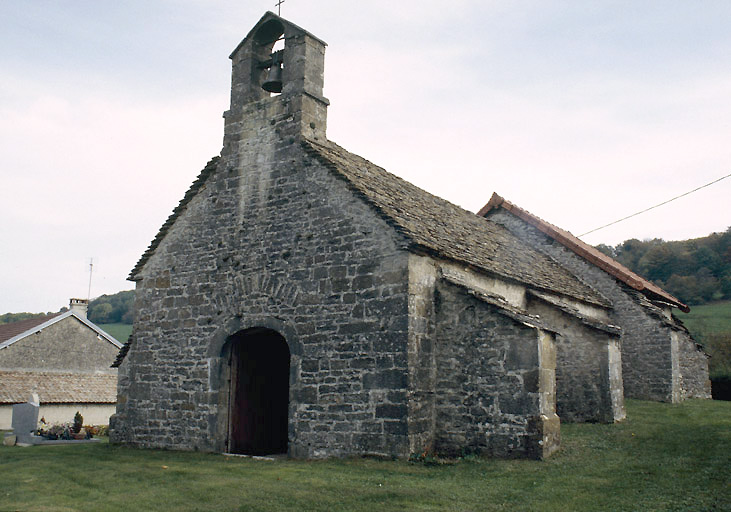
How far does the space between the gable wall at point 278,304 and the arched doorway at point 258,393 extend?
1.10 feet

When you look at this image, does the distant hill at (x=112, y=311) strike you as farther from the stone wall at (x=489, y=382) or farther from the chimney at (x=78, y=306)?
the stone wall at (x=489, y=382)

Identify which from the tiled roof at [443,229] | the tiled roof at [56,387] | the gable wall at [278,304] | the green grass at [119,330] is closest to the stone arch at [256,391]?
the gable wall at [278,304]

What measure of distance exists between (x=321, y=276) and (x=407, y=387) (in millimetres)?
2850

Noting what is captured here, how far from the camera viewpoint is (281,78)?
14.2m

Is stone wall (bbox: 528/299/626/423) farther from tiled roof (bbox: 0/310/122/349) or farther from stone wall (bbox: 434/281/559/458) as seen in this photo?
tiled roof (bbox: 0/310/122/349)

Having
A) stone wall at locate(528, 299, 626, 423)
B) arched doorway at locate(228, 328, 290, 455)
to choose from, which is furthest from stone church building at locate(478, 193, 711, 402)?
arched doorway at locate(228, 328, 290, 455)

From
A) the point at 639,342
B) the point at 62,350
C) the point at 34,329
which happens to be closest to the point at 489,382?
the point at 639,342

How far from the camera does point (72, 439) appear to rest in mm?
16359

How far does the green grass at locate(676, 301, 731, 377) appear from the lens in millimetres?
28064

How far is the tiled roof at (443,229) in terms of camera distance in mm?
12352

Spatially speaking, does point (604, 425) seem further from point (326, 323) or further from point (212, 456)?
point (212, 456)

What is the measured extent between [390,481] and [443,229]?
261 inches

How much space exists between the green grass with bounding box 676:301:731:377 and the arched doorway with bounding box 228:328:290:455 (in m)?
19.7

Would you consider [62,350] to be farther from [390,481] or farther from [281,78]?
[390,481]
